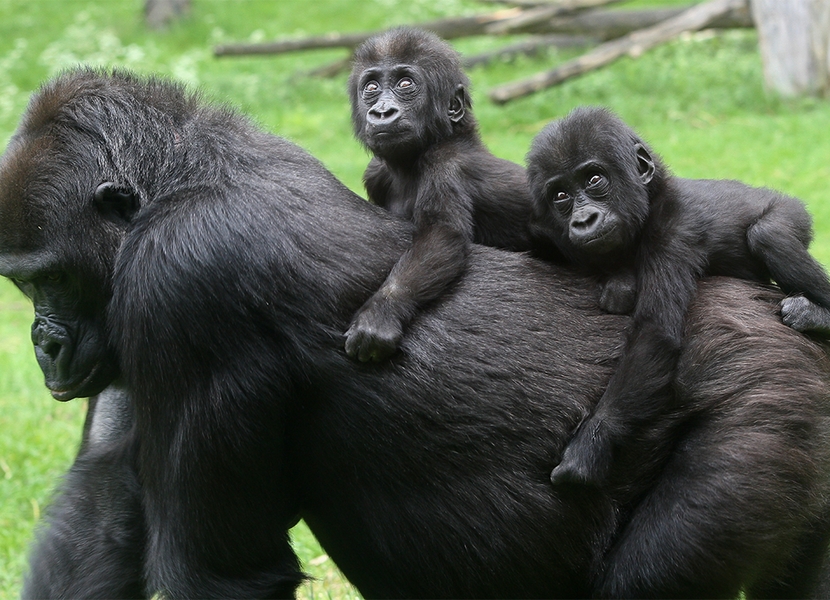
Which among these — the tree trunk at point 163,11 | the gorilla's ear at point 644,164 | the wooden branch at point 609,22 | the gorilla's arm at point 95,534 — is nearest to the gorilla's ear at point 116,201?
the gorilla's arm at point 95,534

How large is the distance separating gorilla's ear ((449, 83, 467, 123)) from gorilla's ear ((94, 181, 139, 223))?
4.94 ft

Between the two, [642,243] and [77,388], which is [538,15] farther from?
[77,388]

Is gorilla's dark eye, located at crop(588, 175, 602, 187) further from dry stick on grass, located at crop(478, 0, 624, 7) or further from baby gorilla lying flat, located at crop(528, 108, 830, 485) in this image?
dry stick on grass, located at crop(478, 0, 624, 7)

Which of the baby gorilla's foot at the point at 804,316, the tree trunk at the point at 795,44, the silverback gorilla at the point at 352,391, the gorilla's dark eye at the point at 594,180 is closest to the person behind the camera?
the silverback gorilla at the point at 352,391

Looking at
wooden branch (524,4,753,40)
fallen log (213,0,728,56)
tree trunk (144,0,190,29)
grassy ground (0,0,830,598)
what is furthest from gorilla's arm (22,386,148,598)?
tree trunk (144,0,190,29)

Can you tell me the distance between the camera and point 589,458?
317 cm

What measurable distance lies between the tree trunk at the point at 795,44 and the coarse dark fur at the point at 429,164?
894 centimetres

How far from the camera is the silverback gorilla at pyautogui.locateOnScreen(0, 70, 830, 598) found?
3.15 metres

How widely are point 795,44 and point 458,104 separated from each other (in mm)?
9171

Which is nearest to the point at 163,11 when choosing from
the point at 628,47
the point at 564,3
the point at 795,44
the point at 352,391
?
the point at 564,3

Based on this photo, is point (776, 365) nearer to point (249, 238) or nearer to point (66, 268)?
point (249, 238)

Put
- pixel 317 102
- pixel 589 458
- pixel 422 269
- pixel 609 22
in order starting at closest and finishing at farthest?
pixel 589 458
pixel 422 269
pixel 609 22
pixel 317 102

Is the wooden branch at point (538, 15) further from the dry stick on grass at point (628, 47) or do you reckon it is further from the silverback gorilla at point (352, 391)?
the silverback gorilla at point (352, 391)

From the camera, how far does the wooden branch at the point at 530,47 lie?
1667cm
